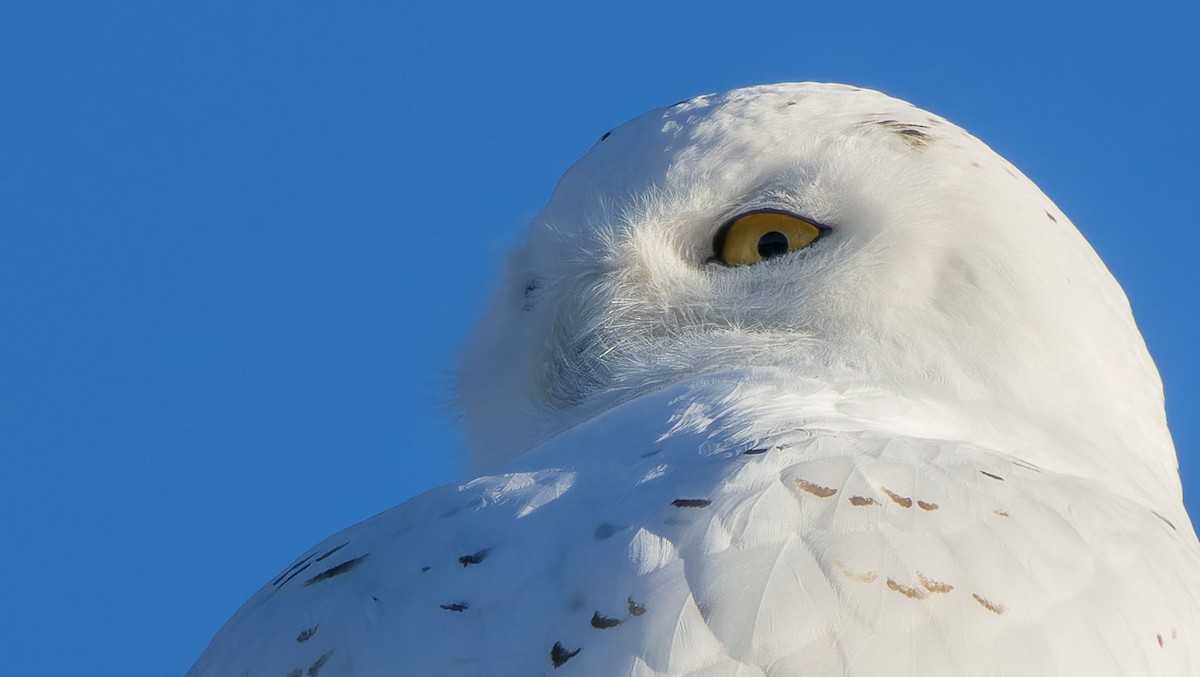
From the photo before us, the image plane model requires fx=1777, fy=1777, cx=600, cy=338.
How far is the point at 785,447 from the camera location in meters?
2.28

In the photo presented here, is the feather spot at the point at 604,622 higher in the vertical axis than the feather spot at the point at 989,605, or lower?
higher

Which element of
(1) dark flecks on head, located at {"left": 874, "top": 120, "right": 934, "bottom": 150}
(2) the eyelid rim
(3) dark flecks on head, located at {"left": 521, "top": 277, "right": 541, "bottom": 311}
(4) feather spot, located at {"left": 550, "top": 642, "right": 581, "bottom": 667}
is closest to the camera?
(4) feather spot, located at {"left": 550, "top": 642, "right": 581, "bottom": 667}

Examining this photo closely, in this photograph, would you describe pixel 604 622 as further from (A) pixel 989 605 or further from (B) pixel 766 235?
(B) pixel 766 235

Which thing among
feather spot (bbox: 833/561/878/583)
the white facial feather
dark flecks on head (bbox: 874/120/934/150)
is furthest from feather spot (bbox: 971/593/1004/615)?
dark flecks on head (bbox: 874/120/934/150)

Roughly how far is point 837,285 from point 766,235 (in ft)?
0.62

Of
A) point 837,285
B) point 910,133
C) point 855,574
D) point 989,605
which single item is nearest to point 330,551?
point 855,574

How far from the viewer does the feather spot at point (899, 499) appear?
2.17m

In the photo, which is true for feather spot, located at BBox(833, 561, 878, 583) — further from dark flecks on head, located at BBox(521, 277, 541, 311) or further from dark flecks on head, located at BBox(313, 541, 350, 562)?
dark flecks on head, located at BBox(521, 277, 541, 311)

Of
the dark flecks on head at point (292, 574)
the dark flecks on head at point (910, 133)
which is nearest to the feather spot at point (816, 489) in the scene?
the dark flecks on head at point (292, 574)

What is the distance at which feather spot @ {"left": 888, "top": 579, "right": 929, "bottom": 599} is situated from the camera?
2059 mm

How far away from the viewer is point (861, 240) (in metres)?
3.12

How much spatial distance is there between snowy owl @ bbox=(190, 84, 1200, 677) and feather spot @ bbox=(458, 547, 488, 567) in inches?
0.5

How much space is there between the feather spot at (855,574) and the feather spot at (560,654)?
12.5 inches

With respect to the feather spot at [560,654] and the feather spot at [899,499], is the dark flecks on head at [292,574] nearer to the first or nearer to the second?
the feather spot at [560,654]
